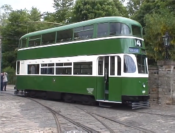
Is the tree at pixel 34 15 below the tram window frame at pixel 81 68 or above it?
above

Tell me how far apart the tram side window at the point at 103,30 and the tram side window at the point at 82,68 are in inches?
60.2

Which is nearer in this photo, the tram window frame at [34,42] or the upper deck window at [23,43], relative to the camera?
the tram window frame at [34,42]

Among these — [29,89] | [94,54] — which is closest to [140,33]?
[94,54]

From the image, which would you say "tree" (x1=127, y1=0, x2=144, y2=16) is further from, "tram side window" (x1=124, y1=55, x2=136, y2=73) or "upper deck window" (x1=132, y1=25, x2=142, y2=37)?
"tram side window" (x1=124, y1=55, x2=136, y2=73)

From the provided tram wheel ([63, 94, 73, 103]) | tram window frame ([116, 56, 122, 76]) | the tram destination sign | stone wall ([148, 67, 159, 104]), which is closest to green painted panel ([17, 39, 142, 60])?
the tram destination sign

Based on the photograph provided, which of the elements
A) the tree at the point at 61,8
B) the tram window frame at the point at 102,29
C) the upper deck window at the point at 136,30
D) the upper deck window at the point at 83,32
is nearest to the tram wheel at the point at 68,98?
the upper deck window at the point at 83,32

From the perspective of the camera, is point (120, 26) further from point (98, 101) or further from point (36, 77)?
point (36, 77)

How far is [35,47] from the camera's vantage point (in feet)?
58.1

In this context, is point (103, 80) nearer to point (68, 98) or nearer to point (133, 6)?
point (68, 98)

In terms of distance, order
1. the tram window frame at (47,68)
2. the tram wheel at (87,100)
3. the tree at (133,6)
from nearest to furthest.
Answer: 1. the tram wheel at (87,100)
2. the tram window frame at (47,68)
3. the tree at (133,6)

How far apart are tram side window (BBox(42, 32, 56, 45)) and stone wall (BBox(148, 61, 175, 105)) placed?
233 inches

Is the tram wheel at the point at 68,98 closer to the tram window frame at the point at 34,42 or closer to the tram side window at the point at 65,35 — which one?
the tram side window at the point at 65,35

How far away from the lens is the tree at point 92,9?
28578 mm

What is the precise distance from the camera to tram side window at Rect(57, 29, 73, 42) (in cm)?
1514
